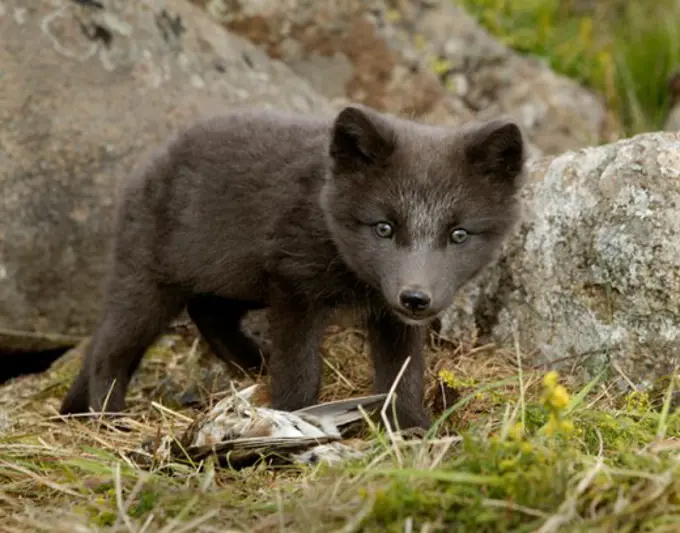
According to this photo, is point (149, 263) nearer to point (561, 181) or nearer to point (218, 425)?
point (218, 425)

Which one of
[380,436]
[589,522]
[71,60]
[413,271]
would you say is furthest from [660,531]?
[71,60]

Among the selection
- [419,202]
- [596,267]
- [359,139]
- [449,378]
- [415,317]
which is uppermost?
[359,139]

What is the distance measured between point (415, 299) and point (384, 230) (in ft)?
Result: 1.24

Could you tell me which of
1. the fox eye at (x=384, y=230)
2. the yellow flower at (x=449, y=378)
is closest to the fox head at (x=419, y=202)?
the fox eye at (x=384, y=230)

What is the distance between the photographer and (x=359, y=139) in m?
4.25

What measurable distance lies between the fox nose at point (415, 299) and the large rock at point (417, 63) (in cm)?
348

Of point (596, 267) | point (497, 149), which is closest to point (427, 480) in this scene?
point (497, 149)

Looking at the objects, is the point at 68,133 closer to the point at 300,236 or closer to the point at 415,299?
the point at 300,236

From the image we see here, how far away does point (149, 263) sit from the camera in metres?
5.22

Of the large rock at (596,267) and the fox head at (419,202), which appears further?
the large rock at (596,267)

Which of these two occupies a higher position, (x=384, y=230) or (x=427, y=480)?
(x=384, y=230)

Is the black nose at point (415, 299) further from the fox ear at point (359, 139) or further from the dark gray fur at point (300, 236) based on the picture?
the fox ear at point (359, 139)

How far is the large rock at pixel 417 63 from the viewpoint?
23.9ft

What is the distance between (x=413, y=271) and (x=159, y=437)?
115 centimetres
